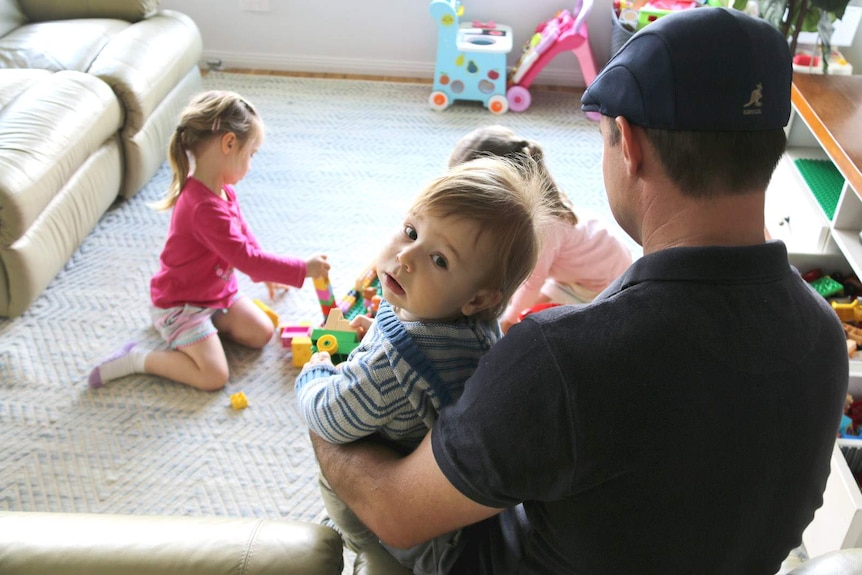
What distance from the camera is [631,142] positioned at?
2.89 feet

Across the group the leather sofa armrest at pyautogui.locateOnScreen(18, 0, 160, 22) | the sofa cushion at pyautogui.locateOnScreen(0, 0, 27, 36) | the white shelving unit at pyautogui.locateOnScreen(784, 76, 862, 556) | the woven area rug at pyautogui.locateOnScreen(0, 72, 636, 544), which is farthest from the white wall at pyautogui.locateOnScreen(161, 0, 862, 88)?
the white shelving unit at pyautogui.locateOnScreen(784, 76, 862, 556)

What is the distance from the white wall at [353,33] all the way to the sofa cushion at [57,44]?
3.14ft

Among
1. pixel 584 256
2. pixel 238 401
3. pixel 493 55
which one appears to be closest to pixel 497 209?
pixel 584 256

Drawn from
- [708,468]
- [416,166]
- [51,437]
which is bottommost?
[51,437]

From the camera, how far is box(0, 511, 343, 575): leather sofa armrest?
41.4 inches

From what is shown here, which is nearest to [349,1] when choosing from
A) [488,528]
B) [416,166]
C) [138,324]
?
[416,166]

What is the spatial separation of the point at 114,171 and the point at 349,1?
155 centimetres

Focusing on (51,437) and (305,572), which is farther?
(51,437)

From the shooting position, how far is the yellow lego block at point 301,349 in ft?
7.04

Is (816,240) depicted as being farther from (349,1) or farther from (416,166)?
(349,1)

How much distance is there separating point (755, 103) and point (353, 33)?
10.5ft

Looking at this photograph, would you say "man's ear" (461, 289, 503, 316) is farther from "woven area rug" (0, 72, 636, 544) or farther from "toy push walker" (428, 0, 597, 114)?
"toy push walker" (428, 0, 597, 114)

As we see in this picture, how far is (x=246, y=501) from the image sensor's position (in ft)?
5.97

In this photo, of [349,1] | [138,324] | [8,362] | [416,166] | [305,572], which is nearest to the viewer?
[305,572]
